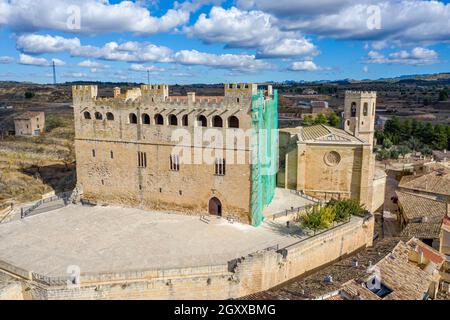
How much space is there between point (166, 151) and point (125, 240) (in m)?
6.10

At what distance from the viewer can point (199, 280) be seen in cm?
1623

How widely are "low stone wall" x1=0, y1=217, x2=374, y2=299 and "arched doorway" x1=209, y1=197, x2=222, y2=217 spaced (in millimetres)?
5315

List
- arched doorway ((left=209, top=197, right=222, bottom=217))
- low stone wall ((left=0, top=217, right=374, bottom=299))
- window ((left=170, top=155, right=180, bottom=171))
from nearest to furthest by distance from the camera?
1. low stone wall ((left=0, top=217, right=374, bottom=299))
2. arched doorway ((left=209, top=197, right=222, bottom=217))
3. window ((left=170, top=155, right=180, bottom=171))

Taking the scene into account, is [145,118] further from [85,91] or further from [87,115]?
[85,91]

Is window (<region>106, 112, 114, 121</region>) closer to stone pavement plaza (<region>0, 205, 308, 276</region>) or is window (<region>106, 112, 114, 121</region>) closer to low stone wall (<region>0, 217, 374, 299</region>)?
stone pavement plaza (<region>0, 205, 308, 276</region>)

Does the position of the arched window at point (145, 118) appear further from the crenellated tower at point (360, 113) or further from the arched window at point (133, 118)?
the crenellated tower at point (360, 113)

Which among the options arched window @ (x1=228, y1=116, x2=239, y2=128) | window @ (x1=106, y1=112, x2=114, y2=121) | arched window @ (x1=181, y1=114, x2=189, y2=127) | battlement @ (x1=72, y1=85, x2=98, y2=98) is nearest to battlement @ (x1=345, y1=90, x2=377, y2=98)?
arched window @ (x1=228, y1=116, x2=239, y2=128)

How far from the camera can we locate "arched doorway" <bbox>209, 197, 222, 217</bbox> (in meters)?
22.3

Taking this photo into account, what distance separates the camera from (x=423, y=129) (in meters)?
56.7

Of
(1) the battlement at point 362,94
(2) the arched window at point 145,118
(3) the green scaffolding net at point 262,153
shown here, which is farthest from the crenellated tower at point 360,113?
(2) the arched window at point 145,118

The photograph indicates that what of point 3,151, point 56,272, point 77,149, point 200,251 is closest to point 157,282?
point 200,251

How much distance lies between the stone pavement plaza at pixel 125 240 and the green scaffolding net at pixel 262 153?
1.53 m

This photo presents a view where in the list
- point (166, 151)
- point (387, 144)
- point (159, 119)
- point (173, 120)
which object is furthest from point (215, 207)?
point (387, 144)
